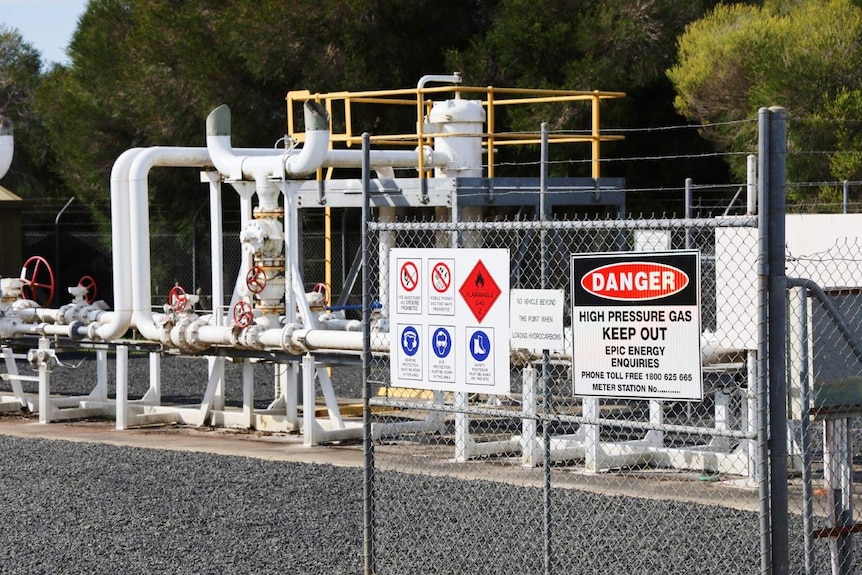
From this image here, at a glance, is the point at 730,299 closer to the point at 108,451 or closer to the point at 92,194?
the point at 108,451

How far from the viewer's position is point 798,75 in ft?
60.7

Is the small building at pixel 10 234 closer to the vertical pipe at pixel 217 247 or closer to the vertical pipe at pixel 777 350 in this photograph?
the vertical pipe at pixel 217 247

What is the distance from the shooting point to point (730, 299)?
8945mm

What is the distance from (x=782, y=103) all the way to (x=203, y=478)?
1105cm

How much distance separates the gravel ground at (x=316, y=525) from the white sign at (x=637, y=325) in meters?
1.96

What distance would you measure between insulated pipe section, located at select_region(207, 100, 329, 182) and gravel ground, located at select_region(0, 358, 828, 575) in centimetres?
318

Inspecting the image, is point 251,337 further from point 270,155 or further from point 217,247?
point 270,155

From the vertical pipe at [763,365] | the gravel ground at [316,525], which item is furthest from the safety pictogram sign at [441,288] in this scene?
the vertical pipe at [763,365]

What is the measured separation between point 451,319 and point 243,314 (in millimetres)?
6833

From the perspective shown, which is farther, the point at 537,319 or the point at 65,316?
the point at 65,316

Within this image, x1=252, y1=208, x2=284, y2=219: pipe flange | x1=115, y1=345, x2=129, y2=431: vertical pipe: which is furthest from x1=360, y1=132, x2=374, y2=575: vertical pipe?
x1=115, y1=345, x2=129, y2=431: vertical pipe

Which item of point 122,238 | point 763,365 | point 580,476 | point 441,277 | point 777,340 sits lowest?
point 580,476

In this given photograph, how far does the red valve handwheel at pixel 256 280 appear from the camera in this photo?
13.5 meters

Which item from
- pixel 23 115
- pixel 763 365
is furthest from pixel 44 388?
pixel 23 115
